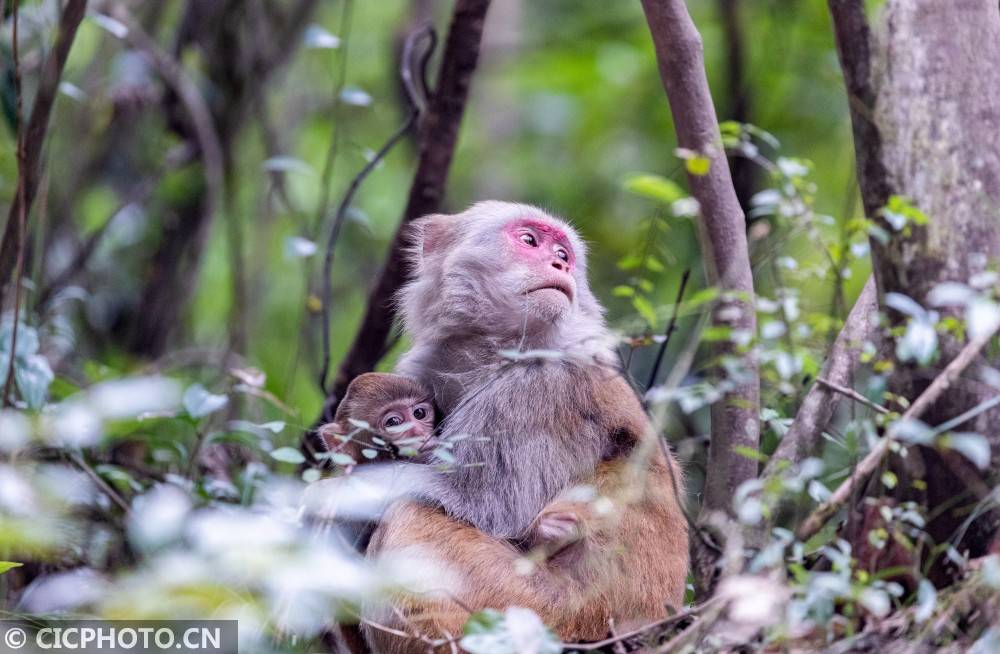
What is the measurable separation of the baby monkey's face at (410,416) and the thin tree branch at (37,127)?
182 centimetres

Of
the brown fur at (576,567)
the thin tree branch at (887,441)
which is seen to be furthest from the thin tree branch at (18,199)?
the thin tree branch at (887,441)

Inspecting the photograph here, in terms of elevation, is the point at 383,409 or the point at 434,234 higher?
the point at 434,234

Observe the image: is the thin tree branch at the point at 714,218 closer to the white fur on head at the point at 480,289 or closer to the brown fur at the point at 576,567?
the brown fur at the point at 576,567

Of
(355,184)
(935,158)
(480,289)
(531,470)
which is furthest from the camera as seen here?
(355,184)

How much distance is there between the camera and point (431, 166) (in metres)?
5.96

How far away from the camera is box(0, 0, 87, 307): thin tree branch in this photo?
189 inches

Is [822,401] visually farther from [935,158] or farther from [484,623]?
[484,623]

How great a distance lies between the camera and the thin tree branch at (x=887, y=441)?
296 centimetres

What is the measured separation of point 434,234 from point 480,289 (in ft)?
2.18

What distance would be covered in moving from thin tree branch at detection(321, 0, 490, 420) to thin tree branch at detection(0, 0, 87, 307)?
171cm

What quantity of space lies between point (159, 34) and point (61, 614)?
6506mm

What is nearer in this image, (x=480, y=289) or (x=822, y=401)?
(x=822, y=401)

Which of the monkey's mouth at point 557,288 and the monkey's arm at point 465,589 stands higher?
the monkey's mouth at point 557,288

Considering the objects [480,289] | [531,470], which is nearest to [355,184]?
[480,289]
